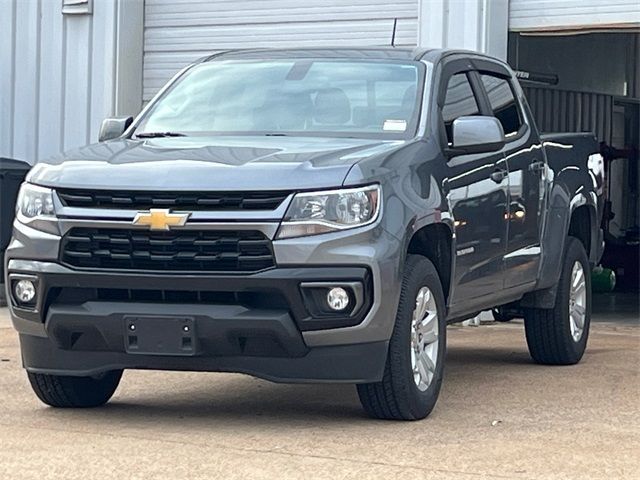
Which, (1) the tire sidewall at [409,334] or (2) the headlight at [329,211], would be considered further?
(1) the tire sidewall at [409,334]

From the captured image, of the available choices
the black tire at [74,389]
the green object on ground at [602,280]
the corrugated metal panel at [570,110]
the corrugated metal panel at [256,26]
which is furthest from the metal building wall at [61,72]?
the black tire at [74,389]

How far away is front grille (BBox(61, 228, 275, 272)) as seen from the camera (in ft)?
20.9

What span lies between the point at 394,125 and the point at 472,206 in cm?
62

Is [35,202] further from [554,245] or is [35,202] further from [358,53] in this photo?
[554,245]

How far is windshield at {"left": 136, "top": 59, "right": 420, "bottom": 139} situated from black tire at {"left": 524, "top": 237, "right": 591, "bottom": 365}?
2.11m

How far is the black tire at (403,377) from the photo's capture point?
6633mm

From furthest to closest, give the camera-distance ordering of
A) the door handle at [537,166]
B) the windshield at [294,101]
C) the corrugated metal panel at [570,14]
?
the corrugated metal panel at [570,14] → the door handle at [537,166] → the windshield at [294,101]

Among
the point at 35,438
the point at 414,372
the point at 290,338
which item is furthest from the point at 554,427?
the point at 35,438

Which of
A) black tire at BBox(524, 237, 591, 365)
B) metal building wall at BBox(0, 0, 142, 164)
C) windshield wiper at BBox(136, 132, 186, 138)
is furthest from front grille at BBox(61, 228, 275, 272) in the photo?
metal building wall at BBox(0, 0, 142, 164)

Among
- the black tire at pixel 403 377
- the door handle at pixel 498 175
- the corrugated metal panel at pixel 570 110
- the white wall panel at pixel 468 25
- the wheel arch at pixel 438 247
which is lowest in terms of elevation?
the black tire at pixel 403 377

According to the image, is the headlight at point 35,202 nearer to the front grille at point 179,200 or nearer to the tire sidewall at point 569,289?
the front grille at point 179,200

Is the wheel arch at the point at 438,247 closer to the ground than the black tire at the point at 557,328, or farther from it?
farther from it

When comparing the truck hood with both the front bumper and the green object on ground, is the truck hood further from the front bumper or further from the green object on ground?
the green object on ground

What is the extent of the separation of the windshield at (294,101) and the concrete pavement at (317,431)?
1390 mm
